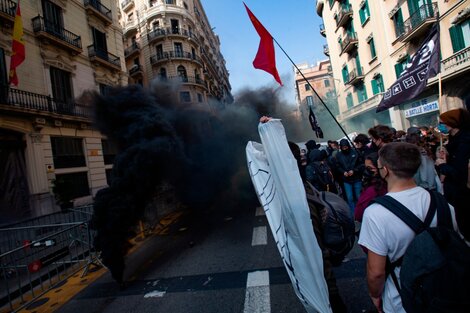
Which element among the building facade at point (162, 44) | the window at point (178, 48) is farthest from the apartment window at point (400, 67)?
the window at point (178, 48)

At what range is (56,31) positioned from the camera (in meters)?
13.9

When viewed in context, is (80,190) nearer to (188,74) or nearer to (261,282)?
(261,282)

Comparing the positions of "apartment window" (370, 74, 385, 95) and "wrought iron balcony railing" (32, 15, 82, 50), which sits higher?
"wrought iron balcony railing" (32, 15, 82, 50)

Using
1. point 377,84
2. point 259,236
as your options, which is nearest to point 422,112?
point 377,84

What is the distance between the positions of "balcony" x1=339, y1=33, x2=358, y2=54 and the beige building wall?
1843 centimetres

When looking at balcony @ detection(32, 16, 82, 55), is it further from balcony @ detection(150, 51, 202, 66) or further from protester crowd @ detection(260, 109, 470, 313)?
balcony @ detection(150, 51, 202, 66)

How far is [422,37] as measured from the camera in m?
14.6

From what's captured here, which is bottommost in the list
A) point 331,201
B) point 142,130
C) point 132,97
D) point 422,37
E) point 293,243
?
point 293,243

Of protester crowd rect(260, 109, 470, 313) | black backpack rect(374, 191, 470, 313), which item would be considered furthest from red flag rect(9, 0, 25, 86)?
black backpack rect(374, 191, 470, 313)

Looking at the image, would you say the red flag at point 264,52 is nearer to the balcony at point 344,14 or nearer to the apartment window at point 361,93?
the apartment window at point 361,93

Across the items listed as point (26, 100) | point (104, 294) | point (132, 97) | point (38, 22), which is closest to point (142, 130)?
point (132, 97)

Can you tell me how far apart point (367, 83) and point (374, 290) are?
75.6ft

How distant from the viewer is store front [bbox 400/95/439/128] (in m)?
14.6

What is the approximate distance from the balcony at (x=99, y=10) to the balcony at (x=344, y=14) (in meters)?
17.8
